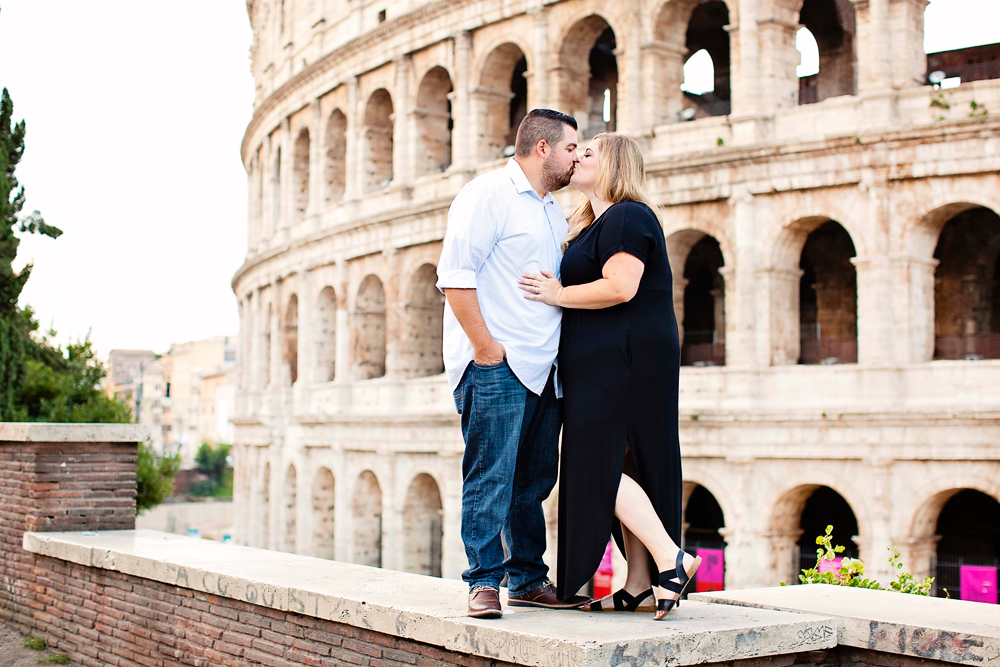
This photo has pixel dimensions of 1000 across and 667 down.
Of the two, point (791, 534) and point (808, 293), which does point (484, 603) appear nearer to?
point (791, 534)

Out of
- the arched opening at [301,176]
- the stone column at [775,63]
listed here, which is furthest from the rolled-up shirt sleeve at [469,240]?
the arched opening at [301,176]

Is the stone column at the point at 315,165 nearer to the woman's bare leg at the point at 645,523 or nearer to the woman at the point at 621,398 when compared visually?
the woman at the point at 621,398

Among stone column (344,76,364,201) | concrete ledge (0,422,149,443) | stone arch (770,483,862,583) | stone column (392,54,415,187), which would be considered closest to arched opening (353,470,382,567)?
stone column (344,76,364,201)

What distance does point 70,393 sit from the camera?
22.3 meters

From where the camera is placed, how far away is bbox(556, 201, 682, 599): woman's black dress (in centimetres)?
444

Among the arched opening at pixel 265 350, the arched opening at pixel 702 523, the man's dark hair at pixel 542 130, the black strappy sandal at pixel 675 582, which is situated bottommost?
the arched opening at pixel 702 523

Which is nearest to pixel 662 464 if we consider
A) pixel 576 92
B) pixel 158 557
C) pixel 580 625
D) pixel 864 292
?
pixel 580 625

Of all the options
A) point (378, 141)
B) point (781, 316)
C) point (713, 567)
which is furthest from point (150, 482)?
point (781, 316)

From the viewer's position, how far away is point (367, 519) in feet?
78.9

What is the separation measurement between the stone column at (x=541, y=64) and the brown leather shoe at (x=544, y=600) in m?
16.4

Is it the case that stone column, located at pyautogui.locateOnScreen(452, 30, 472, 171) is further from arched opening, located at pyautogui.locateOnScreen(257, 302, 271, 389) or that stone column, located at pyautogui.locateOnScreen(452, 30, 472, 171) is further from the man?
the man

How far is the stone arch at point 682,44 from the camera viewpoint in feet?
62.2

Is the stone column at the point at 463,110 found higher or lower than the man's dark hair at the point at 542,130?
higher

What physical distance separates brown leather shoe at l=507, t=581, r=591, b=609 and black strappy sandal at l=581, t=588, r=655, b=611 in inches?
1.3
